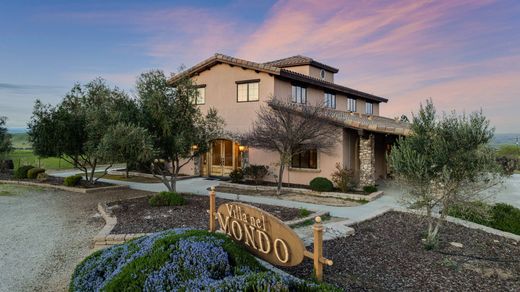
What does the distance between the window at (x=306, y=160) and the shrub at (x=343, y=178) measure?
1412 mm

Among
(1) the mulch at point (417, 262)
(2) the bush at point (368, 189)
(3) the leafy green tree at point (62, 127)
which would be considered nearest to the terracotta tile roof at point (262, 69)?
(3) the leafy green tree at point (62, 127)

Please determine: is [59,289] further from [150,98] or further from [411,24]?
[411,24]

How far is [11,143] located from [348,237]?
27091 millimetres

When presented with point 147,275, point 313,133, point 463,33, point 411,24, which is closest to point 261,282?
point 147,275

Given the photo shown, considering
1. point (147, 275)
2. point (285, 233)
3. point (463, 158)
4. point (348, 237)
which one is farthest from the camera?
point (348, 237)

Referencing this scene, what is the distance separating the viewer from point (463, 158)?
646 centimetres

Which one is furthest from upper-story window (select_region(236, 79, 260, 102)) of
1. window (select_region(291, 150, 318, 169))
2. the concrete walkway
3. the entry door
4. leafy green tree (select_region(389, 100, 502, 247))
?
leafy green tree (select_region(389, 100, 502, 247))

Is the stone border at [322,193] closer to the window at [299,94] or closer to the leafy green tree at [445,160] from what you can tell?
the window at [299,94]

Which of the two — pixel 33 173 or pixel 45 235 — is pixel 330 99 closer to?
pixel 45 235

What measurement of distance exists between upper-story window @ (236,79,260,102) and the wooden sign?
13.7m

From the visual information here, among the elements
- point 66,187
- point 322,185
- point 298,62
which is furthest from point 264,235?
point 298,62

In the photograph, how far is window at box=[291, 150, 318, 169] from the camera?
54.6 feet

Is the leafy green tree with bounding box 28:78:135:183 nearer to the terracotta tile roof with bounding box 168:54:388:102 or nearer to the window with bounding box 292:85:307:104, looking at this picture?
the terracotta tile roof with bounding box 168:54:388:102

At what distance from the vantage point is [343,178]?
1461 cm
